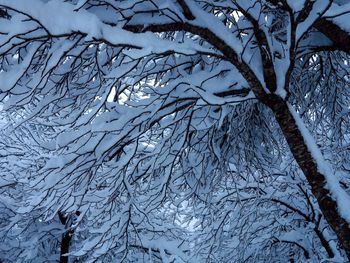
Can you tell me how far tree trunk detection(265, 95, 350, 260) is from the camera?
2.41m

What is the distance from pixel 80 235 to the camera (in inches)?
312

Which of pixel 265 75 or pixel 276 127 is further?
pixel 276 127

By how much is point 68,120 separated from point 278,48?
70.9 inches

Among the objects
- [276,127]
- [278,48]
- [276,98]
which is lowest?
[276,98]

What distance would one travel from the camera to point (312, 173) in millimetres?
2512

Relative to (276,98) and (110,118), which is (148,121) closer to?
(110,118)

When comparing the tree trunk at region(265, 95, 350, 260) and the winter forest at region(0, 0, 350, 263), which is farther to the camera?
the tree trunk at region(265, 95, 350, 260)

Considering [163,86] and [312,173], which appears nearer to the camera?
[312,173]

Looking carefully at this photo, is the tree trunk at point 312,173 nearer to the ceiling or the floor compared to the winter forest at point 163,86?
nearer to the floor

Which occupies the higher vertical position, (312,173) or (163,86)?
(163,86)

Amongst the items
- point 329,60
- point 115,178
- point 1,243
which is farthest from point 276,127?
point 1,243

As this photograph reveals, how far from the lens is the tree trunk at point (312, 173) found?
241 centimetres

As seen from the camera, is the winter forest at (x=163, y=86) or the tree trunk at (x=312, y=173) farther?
the tree trunk at (x=312, y=173)

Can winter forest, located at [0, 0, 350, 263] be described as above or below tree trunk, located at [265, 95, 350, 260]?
above
